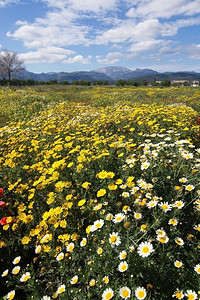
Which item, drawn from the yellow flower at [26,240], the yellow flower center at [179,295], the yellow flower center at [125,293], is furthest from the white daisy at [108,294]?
the yellow flower at [26,240]

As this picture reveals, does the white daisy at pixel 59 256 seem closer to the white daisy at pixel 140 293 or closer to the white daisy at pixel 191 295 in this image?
the white daisy at pixel 140 293

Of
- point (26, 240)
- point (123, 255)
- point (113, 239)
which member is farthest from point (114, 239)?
point (26, 240)

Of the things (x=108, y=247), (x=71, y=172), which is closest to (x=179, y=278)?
(x=108, y=247)

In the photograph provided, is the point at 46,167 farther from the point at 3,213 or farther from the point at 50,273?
the point at 50,273

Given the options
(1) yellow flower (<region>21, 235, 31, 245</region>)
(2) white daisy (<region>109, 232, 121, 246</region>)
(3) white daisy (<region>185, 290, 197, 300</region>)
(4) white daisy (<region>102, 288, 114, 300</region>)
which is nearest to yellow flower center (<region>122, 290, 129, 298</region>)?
(4) white daisy (<region>102, 288, 114, 300</region>)

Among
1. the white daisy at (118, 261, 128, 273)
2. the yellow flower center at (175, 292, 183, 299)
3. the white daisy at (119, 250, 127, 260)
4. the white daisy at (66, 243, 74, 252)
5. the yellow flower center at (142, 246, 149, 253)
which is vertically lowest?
the white daisy at (66, 243, 74, 252)

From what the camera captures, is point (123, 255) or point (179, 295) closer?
point (179, 295)

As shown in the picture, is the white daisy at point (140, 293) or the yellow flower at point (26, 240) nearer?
the white daisy at point (140, 293)

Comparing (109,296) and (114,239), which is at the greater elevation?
(114,239)

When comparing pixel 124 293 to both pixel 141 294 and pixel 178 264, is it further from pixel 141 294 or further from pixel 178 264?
pixel 178 264

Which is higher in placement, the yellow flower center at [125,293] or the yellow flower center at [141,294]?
the yellow flower center at [125,293]

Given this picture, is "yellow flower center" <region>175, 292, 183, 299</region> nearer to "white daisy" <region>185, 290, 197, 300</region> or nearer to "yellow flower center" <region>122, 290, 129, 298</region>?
"white daisy" <region>185, 290, 197, 300</region>

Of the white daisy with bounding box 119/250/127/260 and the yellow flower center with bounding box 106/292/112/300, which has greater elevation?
the white daisy with bounding box 119/250/127/260

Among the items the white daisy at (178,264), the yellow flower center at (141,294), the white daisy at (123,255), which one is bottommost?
the yellow flower center at (141,294)
